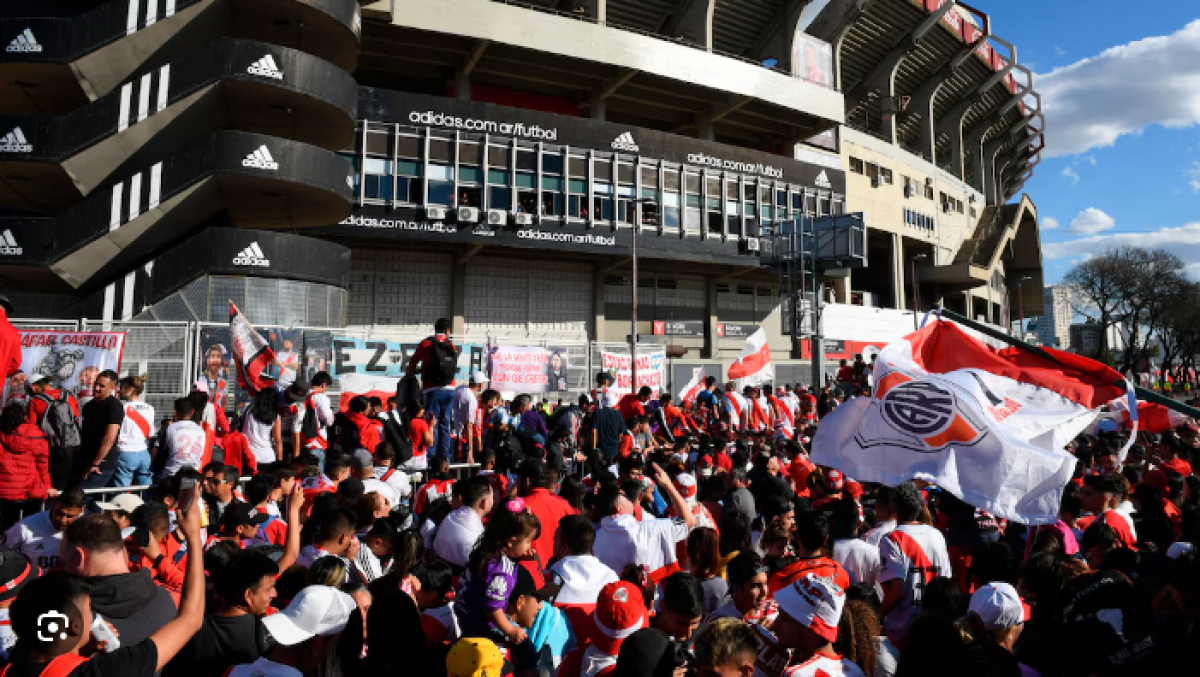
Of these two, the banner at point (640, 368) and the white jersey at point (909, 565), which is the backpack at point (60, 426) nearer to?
the white jersey at point (909, 565)

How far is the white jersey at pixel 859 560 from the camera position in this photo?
4895 millimetres

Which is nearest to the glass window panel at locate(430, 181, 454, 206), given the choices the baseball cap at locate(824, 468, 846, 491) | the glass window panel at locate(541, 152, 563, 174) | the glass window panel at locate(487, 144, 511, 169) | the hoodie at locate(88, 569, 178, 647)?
the glass window panel at locate(487, 144, 511, 169)

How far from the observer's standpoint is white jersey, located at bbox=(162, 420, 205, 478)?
798 cm

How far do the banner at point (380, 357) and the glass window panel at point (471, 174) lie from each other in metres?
11.4

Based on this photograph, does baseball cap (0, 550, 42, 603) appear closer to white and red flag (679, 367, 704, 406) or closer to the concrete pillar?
white and red flag (679, 367, 704, 406)

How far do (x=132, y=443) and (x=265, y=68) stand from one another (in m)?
13.7

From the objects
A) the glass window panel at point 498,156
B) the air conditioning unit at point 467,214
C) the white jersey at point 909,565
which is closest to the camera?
the white jersey at point 909,565

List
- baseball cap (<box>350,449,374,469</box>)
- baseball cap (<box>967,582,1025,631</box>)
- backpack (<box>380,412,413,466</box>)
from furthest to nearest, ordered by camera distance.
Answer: backpack (<box>380,412,413,466</box>), baseball cap (<box>350,449,374,469</box>), baseball cap (<box>967,582,1025,631</box>)

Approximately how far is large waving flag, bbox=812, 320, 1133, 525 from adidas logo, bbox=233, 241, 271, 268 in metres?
16.8

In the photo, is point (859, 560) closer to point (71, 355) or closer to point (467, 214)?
point (71, 355)

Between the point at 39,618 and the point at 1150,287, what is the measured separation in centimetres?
7297

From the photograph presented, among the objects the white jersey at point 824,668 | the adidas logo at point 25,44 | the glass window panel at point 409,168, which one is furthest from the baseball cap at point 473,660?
the glass window panel at point 409,168

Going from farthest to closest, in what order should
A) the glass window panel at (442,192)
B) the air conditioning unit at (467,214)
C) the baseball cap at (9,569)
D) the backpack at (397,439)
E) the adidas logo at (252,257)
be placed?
the glass window panel at (442,192) → the air conditioning unit at (467,214) → the adidas logo at (252,257) → the backpack at (397,439) → the baseball cap at (9,569)

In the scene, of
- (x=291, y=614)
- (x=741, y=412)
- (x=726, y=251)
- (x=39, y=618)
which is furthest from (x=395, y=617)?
(x=726, y=251)
